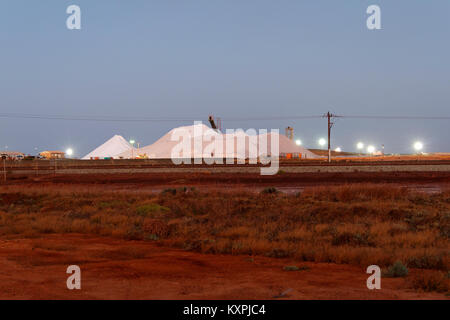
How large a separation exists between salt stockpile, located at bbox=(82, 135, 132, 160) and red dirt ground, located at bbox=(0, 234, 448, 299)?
129026 mm

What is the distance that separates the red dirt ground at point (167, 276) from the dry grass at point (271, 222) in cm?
77

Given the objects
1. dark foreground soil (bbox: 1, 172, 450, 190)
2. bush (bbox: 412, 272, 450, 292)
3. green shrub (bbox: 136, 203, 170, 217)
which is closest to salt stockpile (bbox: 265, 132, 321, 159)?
dark foreground soil (bbox: 1, 172, 450, 190)

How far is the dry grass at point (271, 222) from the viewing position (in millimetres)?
10164

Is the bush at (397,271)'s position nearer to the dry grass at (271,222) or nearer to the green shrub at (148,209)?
the dry grass at (271,222)

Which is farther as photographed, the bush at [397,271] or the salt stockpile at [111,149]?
the salt stockpile at [111,149]

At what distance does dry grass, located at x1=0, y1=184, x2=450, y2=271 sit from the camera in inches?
400

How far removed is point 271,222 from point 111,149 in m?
137

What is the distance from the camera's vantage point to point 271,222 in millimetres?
13797

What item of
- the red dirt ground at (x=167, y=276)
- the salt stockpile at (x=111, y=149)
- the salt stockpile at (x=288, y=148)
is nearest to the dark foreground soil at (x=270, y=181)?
the red dirt ground at (x=167, y=276)

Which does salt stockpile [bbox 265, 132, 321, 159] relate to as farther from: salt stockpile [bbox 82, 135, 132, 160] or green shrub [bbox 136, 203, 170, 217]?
green shrub [bbox 136, 203, 170, 217]

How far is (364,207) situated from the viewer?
611 inches

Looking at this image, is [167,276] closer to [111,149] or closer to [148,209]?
[148,209]

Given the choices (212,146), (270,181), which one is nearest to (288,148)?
(212,146)
